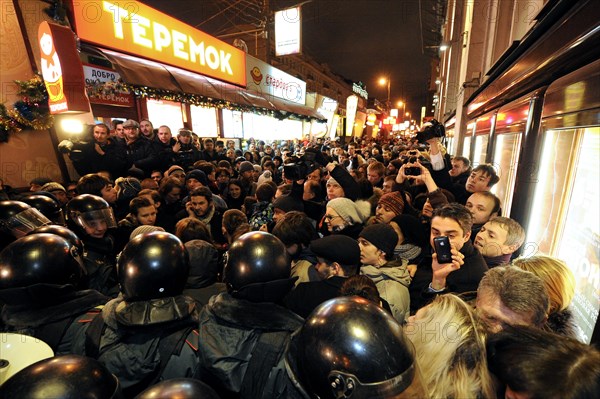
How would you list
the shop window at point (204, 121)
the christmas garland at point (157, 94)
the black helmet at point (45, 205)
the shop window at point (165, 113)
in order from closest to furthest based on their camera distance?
the black helmet at point (45, 205) < the christmas garland at point (157, 94) < the shop window at point (165, 113) < the shop window at point (204, 121)

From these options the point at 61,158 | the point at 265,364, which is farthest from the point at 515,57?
the point at 61,158

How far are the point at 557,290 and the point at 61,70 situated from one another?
5.39 meters

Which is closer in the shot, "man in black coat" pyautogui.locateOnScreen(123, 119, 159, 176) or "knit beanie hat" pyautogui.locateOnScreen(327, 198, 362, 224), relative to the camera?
"knit beanie hat" pyautogui.locateOnScreen(327, 198, 362, 224)

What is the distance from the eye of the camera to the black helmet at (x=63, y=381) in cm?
87

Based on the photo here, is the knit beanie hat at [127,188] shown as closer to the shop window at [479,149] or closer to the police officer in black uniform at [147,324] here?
the police officer in black uniform at [147,324]

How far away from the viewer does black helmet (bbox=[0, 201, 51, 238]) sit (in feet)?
8.07

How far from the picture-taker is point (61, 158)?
4965mm

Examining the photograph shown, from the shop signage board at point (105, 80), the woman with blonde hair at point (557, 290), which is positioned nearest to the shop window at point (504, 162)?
the woman with blonde hair at point (557, 290)

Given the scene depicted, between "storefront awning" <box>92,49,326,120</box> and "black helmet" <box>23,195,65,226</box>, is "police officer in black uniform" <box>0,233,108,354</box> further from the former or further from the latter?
"storefront awning" <box>92,49,326,120</box>

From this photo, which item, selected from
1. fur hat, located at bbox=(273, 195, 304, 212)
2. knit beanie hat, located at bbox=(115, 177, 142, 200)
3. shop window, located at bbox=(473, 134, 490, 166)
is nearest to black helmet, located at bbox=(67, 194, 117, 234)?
knit beanie hat, located at bbox=(115, 177, 142, 200)

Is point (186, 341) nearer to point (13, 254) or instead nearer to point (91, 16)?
point (13, 254)

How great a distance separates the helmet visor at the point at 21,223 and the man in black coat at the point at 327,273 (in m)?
2.34

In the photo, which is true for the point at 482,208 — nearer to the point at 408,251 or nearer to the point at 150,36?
the point at 408,251

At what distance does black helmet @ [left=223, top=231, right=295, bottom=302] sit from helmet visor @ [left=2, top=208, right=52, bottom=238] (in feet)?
6.77
